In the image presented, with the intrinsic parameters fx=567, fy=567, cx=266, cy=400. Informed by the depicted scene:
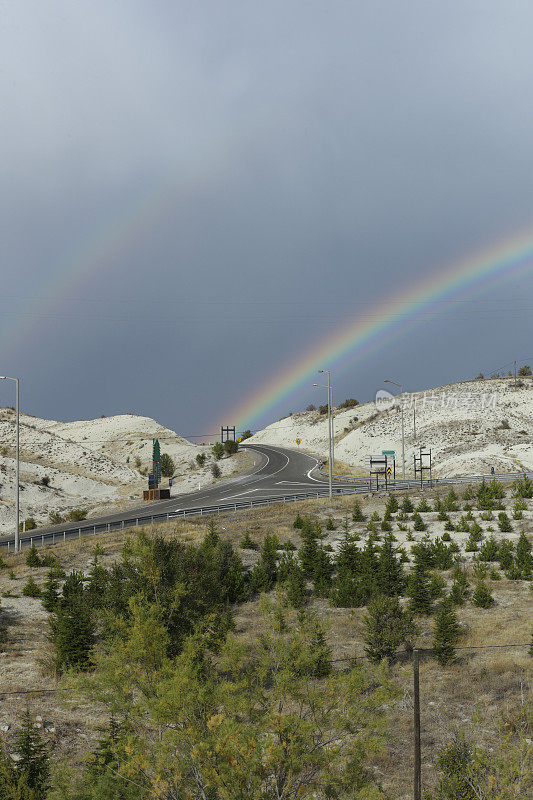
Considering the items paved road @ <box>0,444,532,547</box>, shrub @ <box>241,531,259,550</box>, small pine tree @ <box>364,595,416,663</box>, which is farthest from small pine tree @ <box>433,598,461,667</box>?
paved road @ <box>0,444,532,547</box>

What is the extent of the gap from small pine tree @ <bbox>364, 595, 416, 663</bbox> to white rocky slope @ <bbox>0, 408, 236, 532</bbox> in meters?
41.8

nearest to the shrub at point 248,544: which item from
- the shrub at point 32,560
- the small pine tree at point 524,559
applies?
the shrub at point 32,560

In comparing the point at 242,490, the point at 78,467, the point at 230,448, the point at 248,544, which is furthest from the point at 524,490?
the point at 78,467

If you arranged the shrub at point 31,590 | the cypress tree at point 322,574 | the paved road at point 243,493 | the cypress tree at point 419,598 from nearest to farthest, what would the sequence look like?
1. the cypress tree at point 419,598
2. the shrub at point 31,590
3. the cypress tree at point 322,574
4. the paved road at point 243,493

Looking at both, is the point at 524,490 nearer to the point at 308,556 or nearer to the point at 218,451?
the point at 308,556

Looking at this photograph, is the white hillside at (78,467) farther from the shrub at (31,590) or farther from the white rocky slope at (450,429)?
the shrub at (31,590)

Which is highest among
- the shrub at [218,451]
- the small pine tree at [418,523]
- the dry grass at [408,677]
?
the shrub at [218,451]

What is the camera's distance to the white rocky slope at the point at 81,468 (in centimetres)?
6544

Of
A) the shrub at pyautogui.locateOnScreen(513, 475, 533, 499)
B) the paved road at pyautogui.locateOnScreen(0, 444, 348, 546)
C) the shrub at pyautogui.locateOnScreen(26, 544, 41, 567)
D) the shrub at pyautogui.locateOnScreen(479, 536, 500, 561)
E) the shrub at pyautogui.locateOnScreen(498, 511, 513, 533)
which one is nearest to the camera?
the shrub at pyautogui.locateOnScreen(479, 536, 500, 561)

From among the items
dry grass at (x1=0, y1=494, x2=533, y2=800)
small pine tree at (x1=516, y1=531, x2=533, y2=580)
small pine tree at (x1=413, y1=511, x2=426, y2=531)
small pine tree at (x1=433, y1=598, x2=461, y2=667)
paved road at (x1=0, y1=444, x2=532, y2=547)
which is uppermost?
paved road at (x1=0, y1=444, x2=532, y2=547)

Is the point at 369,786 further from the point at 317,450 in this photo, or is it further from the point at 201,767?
the point at 317,450

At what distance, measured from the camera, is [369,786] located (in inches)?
297

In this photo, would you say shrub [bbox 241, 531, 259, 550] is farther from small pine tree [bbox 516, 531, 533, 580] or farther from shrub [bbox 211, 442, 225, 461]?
shrub [bbox 211, 442, 225, 461]

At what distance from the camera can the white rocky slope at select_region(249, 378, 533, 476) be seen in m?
75.1
